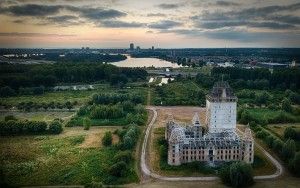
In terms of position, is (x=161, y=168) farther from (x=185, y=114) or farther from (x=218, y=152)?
(x=185, y=114)

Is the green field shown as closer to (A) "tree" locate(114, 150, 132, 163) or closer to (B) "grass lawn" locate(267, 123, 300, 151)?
(A) "tree" locate(114, 150, 132, 163)

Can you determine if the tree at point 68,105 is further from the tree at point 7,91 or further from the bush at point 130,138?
the bush at point 130,138

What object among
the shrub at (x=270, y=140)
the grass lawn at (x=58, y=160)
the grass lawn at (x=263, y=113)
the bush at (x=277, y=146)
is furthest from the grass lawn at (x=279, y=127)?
the grass lawn at (x=58, y=160)

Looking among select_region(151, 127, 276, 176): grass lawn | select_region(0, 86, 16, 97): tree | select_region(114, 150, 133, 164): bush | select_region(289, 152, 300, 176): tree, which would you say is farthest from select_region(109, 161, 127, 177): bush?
select_region(0, 86, 16, 97): tree

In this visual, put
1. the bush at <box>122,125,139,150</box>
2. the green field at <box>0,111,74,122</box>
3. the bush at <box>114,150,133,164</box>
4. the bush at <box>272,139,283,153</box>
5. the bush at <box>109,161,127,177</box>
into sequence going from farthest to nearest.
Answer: the green field at <box>0,111,74,122</box>
the bush at <box>122,125,139,150</box>
the bush at <box>272,139,283,153</box>
the bush at <box>114,150,133,164</box>
the bush at <box>109,161,127,177</box>

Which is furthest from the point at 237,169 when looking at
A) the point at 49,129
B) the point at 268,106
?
the point at 268,106

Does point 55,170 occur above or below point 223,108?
below
